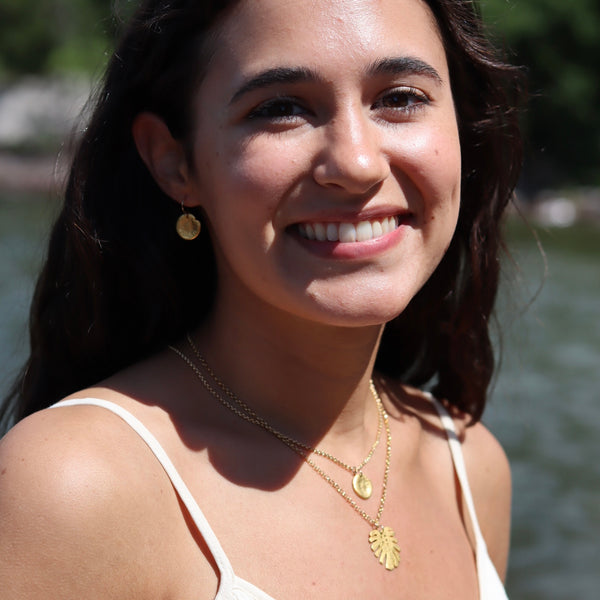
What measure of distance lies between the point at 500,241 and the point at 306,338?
2.61 ft

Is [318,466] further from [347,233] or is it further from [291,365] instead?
[347,233]

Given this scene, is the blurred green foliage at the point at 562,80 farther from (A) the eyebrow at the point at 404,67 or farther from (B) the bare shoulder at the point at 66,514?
(B) the bare shoulder at the point at 66,514

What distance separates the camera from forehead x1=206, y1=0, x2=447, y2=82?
199 centimetres

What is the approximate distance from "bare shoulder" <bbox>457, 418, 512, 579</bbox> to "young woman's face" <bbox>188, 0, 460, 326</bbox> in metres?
0.79

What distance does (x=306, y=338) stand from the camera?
227 cm

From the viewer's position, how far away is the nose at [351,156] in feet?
6.39

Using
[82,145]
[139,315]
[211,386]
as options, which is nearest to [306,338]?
[211,386]

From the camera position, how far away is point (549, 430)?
613 centimetres

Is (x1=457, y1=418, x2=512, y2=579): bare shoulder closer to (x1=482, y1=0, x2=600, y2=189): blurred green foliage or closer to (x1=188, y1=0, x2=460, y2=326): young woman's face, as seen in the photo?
(x1=188, y1=0, x2=460, y2=326): young woman's face

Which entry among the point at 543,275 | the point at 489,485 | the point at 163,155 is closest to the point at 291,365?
the point at 163,155

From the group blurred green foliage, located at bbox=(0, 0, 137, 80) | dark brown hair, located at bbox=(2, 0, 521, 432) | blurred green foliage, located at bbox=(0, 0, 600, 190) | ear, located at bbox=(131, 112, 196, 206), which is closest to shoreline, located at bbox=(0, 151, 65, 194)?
blurred green foliage, located at bbox=(0, 0, 600, 190)

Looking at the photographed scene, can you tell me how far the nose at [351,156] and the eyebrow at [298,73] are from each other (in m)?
0.09

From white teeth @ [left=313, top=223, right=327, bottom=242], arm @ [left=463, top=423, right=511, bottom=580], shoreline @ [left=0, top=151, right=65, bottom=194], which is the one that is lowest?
shoreline @ [left=0, top=151, right=65, bottom=194]

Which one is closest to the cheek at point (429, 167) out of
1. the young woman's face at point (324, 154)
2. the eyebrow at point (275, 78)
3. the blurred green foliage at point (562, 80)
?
the young woman's face at point (324, 154)
